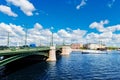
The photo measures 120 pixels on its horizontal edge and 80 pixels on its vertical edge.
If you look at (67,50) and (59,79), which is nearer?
(59,79)

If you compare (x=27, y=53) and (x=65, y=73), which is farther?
(x=65, y=73)

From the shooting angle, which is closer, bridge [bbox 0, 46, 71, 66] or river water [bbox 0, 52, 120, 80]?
bridge [bbox 0, 46, 71, 66]

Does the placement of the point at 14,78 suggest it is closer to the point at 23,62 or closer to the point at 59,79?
the point at 59,79

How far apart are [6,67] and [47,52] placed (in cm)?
3366

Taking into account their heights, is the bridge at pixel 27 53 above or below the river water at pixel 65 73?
above

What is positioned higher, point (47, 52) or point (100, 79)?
point (47, 52)

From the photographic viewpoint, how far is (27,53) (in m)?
58.9

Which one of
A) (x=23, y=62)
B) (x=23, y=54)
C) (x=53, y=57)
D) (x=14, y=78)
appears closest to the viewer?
(x=14, y=78)

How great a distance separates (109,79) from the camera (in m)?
49.7

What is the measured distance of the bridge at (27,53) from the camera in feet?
146

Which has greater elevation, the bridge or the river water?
the bridge

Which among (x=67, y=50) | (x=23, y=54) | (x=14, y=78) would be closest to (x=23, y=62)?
(x=23, y=54)

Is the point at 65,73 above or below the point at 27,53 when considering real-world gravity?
below

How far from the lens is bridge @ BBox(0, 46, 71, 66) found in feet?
146
